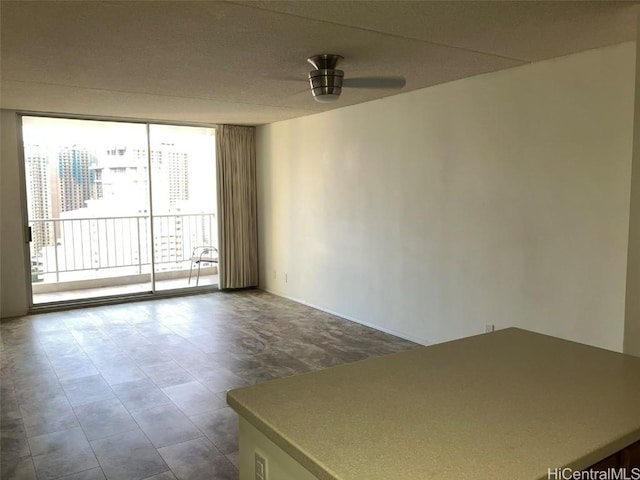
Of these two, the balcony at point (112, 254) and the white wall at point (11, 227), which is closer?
the white wall at point (11, 227)

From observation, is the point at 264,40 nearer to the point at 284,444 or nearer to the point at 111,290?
the point at 284,444

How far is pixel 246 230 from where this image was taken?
23.1 feet

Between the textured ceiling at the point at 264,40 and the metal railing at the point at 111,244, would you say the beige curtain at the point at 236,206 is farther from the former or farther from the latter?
the textured ceiling at the point at 264,40

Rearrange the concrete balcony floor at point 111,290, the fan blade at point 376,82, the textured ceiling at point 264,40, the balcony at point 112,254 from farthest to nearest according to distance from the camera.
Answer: the balcony at point 112,254
the concrete balcony floor at point 111,290
the fan blade at point 376,82
the textured ceiling at point 264,40

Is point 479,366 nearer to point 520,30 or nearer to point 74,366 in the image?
point 520,30

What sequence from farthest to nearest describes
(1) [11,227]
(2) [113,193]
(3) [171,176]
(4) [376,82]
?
1. (3) [171,176]
2. (2) [113,193]
3. (1) [11,227]
4. (4) [376,82]

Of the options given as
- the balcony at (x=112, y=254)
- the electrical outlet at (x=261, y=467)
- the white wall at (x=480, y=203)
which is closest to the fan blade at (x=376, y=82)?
the white wall at (x=480, y=203)

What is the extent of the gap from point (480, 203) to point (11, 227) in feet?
16.4

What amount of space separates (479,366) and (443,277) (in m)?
2.72

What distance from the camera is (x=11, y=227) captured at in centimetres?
558

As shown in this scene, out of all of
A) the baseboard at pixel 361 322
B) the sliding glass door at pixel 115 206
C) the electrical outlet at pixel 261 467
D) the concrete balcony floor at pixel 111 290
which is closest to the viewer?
the electrical outlet at pixel 261 467

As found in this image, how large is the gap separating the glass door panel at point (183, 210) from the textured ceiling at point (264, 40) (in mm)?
3547

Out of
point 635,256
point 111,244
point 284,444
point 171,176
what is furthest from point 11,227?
point 635,256

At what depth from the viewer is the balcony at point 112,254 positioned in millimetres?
7027
